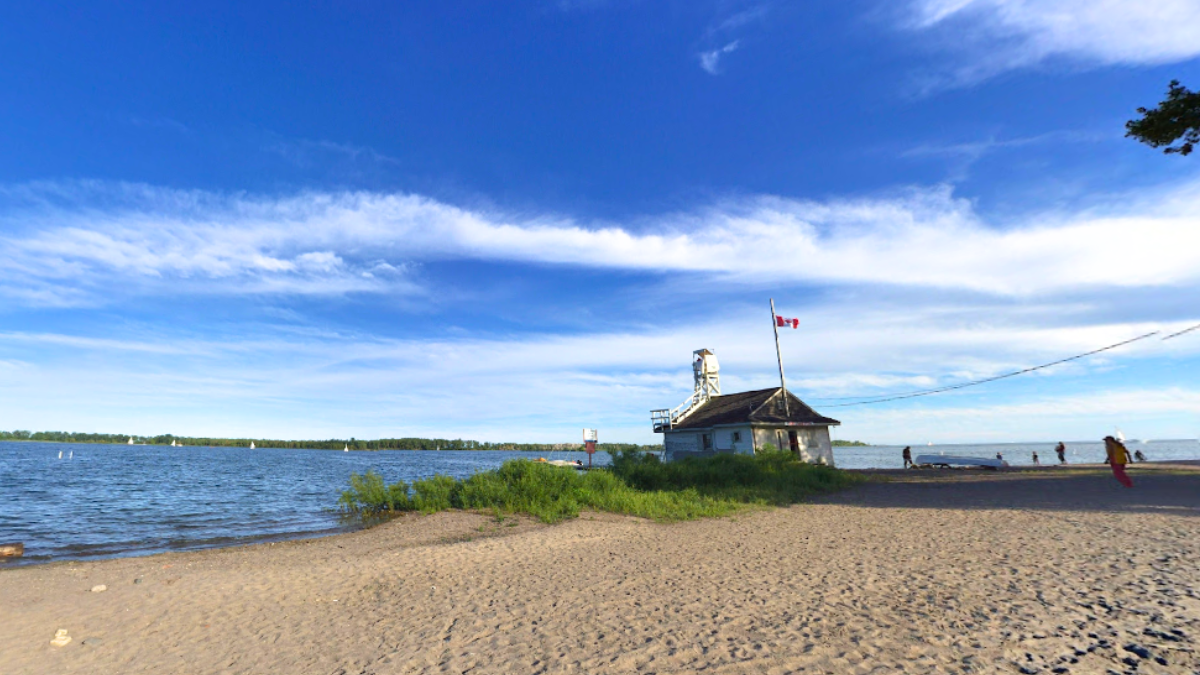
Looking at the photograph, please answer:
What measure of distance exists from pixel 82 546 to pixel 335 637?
1501 cm

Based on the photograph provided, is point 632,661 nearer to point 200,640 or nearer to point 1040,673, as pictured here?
point 1040,673

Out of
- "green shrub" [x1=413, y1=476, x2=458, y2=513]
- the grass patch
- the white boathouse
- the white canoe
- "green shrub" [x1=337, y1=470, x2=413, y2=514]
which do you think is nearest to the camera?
the grass patch

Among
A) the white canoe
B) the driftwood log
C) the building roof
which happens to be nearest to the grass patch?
the building roof

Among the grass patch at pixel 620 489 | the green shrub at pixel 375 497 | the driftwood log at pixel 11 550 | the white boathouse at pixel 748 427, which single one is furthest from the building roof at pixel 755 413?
the driftwood log at pixel 11 550

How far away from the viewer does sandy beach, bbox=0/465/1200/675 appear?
643 cm

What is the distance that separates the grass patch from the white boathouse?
14.9 feet

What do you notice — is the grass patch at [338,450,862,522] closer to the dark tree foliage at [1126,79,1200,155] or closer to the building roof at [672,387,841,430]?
the building roof at [672,387,841,430]

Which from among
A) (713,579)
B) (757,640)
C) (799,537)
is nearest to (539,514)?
(799,537)

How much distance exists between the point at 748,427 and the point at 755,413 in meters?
0.95

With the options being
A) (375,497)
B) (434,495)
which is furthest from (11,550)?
(434,495)

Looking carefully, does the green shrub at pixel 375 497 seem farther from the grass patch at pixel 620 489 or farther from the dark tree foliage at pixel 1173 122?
the dark tree foliage at pixel 1173 122

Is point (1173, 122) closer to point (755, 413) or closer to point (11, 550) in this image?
point (755, 413)

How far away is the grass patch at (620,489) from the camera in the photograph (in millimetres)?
19906

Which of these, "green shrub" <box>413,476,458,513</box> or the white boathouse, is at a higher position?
the white boathouse
